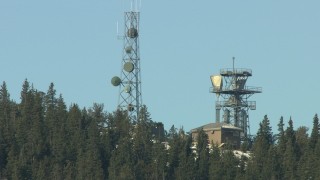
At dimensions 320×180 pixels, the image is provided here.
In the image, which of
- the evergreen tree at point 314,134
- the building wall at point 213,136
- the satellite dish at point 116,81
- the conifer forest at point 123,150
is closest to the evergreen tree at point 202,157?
the conifer forest at point 123,150

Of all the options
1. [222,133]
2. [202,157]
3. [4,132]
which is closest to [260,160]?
[202,157]

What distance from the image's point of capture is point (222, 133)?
180 meters

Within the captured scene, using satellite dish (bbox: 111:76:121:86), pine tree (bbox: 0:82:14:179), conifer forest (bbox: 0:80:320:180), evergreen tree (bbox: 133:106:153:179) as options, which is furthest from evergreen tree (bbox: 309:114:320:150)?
pine tree (bbox: 0:82:14:179)

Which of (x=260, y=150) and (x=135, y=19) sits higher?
(x=135, y=19)

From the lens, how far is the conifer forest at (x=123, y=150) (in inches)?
6284

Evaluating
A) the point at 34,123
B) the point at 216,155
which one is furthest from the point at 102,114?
the point at 216,155

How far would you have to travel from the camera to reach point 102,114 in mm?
179250

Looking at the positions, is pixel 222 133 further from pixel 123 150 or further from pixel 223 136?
pixel 123 150

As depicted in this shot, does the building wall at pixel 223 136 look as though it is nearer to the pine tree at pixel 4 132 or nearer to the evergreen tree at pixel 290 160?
the evergreen tree at pixel 290 160

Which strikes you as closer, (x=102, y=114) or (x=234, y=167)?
(x=234, y=167)

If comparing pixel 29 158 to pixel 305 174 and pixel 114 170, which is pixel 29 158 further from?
pixel 305 174

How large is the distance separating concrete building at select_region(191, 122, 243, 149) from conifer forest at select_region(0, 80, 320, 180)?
3.27 meters

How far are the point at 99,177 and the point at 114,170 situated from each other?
2200 millimetres

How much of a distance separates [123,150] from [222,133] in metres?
20.4
